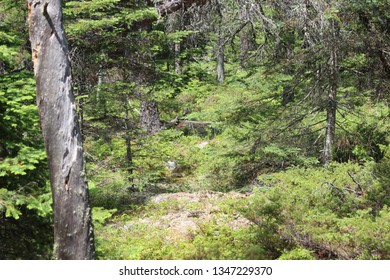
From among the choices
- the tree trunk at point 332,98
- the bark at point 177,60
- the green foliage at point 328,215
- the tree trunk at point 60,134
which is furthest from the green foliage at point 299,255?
the bark at point 177,60

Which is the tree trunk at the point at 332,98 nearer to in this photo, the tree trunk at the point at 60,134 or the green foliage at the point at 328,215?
the green foliage at the point at 328,215

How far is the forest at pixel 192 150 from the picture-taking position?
521cm

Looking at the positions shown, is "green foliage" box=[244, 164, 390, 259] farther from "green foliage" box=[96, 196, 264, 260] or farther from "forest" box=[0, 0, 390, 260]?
"green foliage" box=[96, 196, 264, 260]

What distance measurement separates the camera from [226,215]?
29.3ft

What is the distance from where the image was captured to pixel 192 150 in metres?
16.0

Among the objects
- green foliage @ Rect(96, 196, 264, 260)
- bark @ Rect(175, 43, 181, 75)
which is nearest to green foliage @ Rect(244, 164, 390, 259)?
green foliage @ Rect(96, 196, 264, 260)

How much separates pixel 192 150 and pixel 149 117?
2.02 meters

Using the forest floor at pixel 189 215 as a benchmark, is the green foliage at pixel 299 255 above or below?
above

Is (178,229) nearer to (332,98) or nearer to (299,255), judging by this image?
(299,255)

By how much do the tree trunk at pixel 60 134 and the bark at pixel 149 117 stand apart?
32.3 feet

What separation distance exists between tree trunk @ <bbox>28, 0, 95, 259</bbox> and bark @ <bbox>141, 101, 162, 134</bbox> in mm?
9836

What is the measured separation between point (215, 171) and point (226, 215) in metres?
3.64
